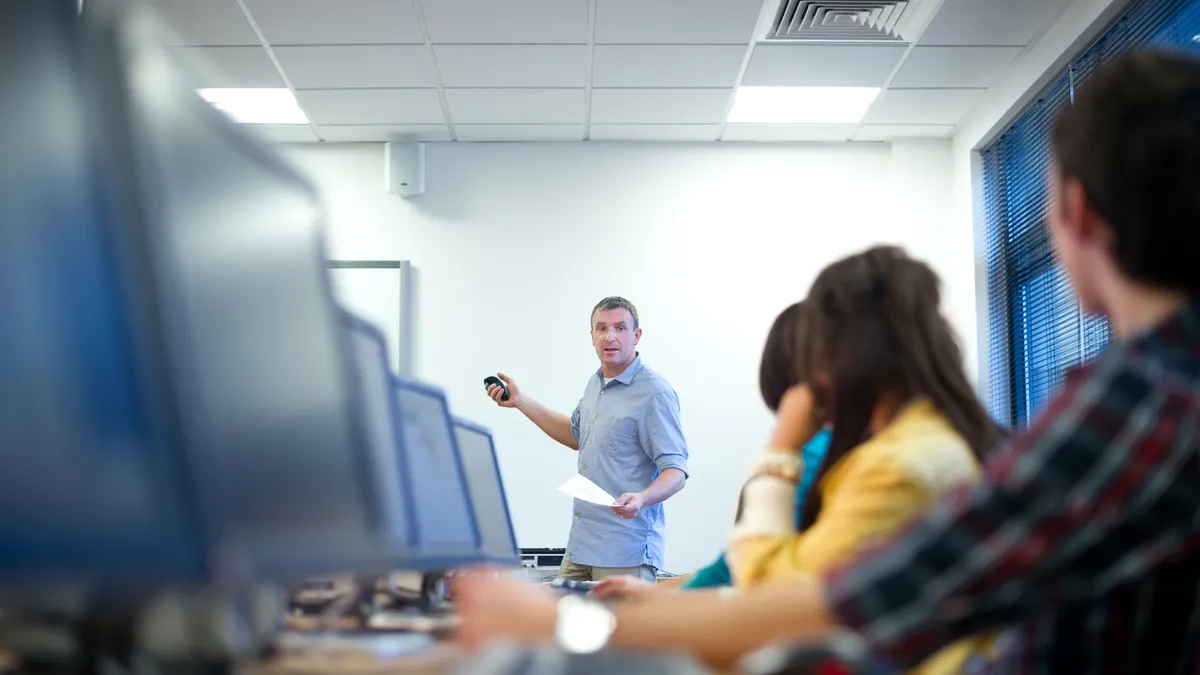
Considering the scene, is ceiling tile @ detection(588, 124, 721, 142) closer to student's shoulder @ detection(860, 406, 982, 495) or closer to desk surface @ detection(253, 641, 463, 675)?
student's shoulder @ detection(860, 406, 982, 495)

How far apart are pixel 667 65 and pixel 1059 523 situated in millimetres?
3812

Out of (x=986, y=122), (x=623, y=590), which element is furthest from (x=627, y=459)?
(x=986, y=122)

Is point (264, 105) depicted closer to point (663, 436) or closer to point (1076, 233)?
point (663, 436)

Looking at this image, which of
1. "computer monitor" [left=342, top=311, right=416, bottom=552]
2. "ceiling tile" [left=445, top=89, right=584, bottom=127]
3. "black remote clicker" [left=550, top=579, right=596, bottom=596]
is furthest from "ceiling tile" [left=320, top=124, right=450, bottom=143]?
"computer monitor" [left=342, top=311, right=416, bottom=552]

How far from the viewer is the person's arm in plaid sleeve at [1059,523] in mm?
716

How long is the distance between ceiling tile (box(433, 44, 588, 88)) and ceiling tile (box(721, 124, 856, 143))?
96 centimetres

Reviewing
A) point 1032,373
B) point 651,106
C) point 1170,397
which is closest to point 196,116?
point 1170,397

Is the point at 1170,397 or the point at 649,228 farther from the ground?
the point at 649,228

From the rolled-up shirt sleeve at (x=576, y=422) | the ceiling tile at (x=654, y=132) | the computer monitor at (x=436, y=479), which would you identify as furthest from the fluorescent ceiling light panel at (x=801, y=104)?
the computer monitor at (x=436, y=479)

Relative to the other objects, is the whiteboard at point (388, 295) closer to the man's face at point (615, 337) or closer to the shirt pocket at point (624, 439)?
the man's face at point (615, 337)

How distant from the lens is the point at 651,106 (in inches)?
188

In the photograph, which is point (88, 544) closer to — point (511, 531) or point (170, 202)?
point (170, 202)

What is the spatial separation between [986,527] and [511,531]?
1.89 metres

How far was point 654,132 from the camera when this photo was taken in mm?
5125
